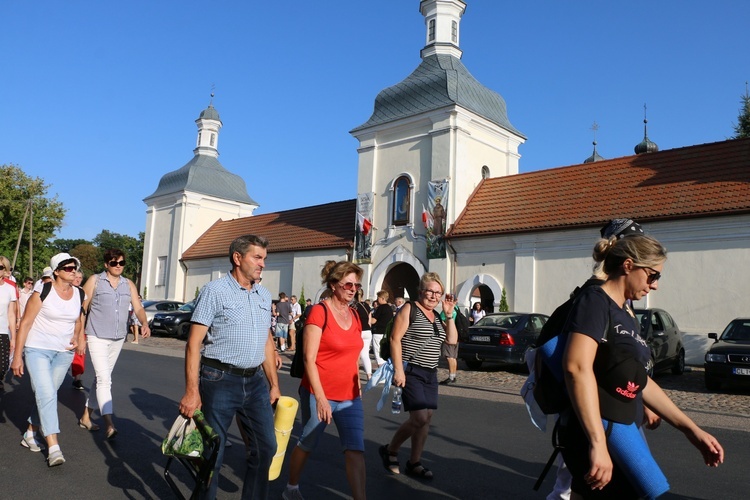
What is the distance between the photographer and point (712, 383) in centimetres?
1227

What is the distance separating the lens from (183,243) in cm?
3841

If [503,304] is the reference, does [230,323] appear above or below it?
below

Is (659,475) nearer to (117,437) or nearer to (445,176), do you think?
(117,437)

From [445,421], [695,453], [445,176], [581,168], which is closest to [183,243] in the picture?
[445,176]

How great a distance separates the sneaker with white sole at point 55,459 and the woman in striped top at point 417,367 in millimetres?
2903

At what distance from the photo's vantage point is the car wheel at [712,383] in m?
12.1

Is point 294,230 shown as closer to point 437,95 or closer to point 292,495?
point 437,95

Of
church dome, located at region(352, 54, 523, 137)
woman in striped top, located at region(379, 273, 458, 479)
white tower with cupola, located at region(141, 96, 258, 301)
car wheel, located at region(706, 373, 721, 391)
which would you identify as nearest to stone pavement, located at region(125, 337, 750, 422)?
car wheel, located at region(706, 373, 721, 391)

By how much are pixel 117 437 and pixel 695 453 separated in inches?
248

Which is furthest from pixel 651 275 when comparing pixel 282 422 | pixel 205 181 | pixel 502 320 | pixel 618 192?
pixel 205 181

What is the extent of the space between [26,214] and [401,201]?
107 ft

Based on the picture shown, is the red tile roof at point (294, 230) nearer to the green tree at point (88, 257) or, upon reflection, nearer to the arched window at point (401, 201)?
the arched window at point (401, 201)

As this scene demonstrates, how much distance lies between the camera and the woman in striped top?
18.2 ft

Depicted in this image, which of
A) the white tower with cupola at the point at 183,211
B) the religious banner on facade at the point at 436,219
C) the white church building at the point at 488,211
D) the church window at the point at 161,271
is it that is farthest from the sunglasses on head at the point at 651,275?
the church window at the point at 161,271
